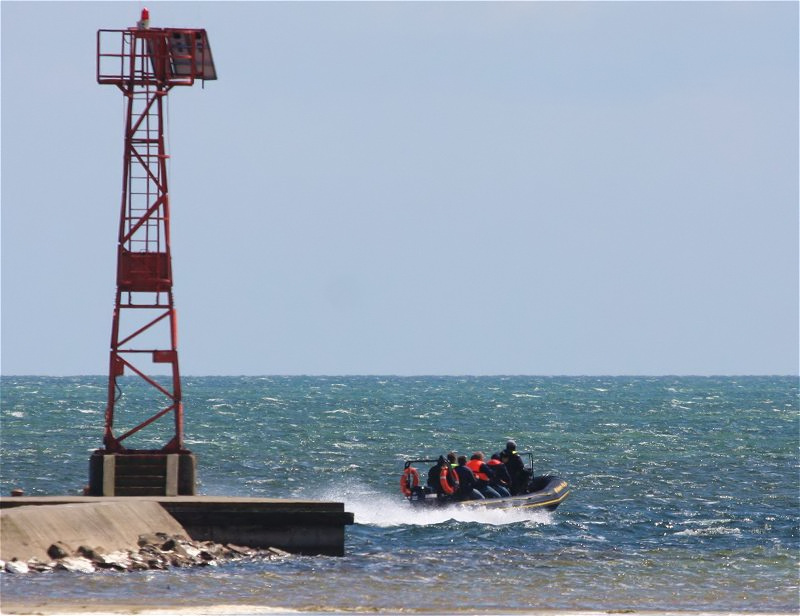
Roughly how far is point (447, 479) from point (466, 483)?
0.41 metres

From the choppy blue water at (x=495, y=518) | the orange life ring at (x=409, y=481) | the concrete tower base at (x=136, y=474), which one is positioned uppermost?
the concrete tower base at (x=136, y=474)

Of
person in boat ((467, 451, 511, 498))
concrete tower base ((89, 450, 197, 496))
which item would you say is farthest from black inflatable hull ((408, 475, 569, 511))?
concrete tower base ((89, 450, 197, 496))

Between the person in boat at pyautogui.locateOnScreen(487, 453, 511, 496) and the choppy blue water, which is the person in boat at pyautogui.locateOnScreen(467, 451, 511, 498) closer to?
the person in boat at pyautogui.locateOnScreen(487, 453, 511, 496)

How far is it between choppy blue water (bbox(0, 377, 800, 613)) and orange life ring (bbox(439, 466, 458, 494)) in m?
0.73

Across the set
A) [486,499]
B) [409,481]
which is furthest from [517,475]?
[409,481]

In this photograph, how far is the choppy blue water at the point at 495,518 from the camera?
22.1 metres

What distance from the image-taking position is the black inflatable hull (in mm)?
32438

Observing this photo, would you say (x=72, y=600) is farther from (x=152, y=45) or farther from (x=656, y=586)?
(x=152, y=45)

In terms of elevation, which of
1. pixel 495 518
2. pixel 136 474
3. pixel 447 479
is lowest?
pixel 495 518

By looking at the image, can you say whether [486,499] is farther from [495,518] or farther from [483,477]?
[483,477]

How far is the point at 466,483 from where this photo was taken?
3291cm

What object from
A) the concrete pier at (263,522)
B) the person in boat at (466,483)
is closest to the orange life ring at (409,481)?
the person in boat at (466,483)

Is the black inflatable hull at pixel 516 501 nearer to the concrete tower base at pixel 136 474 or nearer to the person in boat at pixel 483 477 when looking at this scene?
the person in boat at pixel 483 477

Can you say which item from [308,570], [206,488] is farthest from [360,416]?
[308,570]
